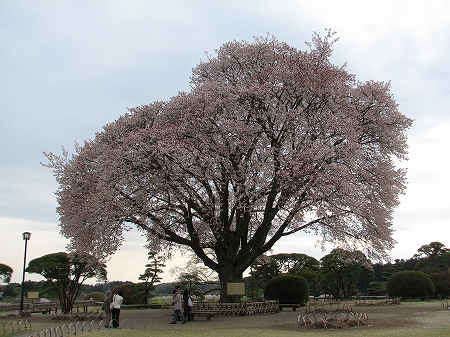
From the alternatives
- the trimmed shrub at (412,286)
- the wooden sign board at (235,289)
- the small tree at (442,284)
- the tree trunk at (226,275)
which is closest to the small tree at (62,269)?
the tree trunk at (226,275)

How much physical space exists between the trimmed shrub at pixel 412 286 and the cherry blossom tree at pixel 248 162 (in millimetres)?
12249

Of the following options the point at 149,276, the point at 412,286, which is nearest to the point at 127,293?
the point at 149,276

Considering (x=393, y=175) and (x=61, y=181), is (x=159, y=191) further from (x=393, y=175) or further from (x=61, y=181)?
(x=393, y=175)

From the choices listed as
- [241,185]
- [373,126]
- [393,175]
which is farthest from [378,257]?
[241,185]

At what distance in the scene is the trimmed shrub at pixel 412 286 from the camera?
36.8 m

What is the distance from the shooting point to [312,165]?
74.2 feet

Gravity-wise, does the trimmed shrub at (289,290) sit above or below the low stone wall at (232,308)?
above

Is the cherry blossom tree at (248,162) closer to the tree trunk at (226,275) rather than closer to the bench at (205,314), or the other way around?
the tree trunk at (226,275)

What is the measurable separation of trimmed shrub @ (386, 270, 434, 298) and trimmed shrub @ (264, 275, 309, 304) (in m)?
10.6

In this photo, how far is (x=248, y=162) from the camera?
2438 cm

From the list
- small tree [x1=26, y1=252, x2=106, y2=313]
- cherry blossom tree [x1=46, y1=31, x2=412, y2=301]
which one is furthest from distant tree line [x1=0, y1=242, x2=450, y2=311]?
cherry blossom tree [x1=46, y1=31, x2=412, y2=301]

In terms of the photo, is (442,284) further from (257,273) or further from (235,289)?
(235,289)

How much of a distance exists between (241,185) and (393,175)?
977cm

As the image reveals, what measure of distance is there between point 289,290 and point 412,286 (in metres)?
12.6
